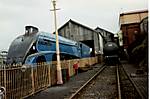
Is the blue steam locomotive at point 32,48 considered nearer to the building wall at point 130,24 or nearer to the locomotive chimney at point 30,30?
the locomotive chimney at point 30,30

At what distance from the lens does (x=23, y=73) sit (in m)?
12.9

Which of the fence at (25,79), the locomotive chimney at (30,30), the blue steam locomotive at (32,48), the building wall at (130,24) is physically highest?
the building wall at (130,24)

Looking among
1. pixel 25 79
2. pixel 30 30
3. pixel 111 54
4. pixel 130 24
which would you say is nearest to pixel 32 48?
pixel 30 30

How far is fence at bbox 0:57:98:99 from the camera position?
1138 centimetres

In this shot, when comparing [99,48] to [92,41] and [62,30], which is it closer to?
[92,41]

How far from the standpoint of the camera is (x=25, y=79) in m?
13.0

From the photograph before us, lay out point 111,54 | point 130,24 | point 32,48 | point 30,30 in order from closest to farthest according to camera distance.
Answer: point 32,48
point 30,30
point 111,54
point 130,24

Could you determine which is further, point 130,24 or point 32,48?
point 130,24

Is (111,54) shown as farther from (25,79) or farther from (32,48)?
(25,79)

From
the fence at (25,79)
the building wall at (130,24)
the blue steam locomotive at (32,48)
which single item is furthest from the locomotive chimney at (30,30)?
the building wall at (130,24)

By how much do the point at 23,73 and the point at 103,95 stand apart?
3.59m

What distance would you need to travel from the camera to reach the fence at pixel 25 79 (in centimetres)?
1138

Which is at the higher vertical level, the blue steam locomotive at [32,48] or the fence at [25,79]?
the blue steam locomotive at [32,48]

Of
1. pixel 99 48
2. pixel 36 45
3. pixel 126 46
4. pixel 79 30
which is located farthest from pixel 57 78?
pixel 79 30
